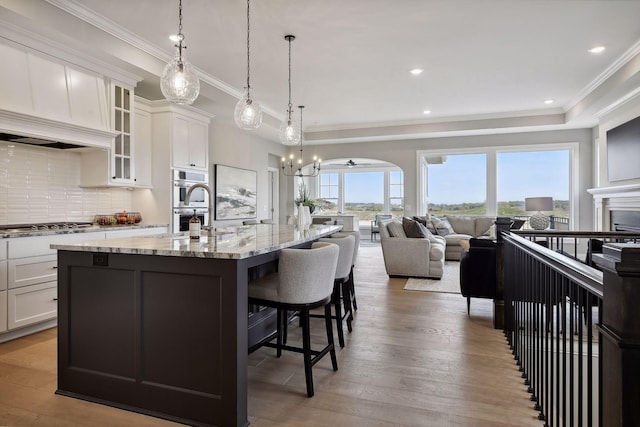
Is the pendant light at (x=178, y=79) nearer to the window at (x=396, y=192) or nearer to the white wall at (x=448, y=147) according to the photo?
the white wall at (x=448, y=147)

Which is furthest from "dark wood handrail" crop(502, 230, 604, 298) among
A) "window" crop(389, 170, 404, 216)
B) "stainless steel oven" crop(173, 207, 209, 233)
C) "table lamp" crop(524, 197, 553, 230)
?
"window" crop(389, 170, 404, 216)

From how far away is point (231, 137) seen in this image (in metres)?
7.02

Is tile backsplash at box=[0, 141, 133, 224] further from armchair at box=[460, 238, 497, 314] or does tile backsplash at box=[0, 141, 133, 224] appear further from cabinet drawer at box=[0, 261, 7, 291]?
armchair at box=[460, 238, 497, 314]

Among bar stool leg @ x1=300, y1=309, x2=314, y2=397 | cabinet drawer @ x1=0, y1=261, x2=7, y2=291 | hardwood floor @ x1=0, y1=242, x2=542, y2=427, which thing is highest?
cabinet drawer @ x1=0, y1=261, x2=7, y2=291

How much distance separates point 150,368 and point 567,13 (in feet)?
14.9

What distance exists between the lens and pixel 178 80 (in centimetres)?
279

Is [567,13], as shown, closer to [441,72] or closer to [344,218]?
[441,72]

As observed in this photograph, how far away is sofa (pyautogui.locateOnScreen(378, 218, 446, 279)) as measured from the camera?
5492 mm

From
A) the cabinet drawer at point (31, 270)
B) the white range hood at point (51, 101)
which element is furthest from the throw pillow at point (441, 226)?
the cabinet drawer at point (31, 270)

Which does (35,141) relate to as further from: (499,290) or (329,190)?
(329,190)

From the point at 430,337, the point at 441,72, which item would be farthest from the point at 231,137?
the point at 430,337

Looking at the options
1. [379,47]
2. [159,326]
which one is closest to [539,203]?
[379,47]

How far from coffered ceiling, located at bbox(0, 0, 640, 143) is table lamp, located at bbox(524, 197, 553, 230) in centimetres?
161

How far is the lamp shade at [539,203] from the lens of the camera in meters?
7.25
